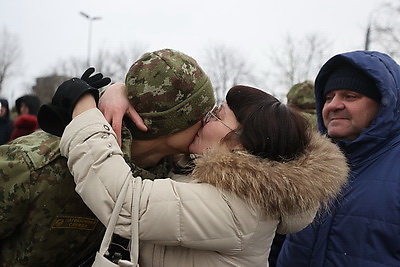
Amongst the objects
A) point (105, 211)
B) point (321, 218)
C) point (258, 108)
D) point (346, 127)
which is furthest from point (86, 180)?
point (346, 127)

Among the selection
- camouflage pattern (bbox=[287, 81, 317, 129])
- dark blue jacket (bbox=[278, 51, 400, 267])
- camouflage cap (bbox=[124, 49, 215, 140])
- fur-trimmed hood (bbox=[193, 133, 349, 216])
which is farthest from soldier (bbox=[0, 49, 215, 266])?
camouflage pattern (bbox=[287, 81, 317, 129])

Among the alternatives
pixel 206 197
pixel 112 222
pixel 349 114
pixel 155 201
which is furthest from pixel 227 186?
pixel 349 114

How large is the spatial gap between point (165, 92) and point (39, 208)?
70 cm

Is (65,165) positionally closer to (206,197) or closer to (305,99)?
(206,197)

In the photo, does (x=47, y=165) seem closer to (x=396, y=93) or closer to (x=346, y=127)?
(x=346, y=127)

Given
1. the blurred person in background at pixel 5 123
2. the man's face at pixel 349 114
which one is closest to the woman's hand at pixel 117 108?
the man's face at pixel 349 114

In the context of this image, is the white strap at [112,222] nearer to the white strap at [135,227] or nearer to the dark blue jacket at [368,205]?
the white strap at [135,227]

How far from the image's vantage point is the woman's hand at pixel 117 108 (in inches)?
73.2

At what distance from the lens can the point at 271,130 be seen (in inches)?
72.2

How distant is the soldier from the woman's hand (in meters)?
0.02

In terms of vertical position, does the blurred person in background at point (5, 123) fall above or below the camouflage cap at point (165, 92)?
below

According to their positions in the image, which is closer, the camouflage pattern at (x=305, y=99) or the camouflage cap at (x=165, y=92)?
the camouflage cap at (x=165, y=92)

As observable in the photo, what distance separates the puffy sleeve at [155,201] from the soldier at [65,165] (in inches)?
6.1

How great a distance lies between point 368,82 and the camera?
2.72 meters
